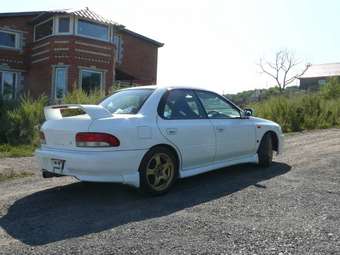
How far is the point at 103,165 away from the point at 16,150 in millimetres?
5959

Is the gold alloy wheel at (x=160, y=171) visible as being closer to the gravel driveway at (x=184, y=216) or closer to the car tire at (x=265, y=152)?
the gravel driveway at (x=184, y=216)

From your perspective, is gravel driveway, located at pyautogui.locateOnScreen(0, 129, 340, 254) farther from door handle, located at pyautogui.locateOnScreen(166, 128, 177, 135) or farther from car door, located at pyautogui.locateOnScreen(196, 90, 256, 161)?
door handle, located at pyautogui.locateOnScreen(166, 128, 177, 135)

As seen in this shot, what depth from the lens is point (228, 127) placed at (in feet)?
23.3

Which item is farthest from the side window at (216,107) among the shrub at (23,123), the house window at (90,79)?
the house window at (90,79)

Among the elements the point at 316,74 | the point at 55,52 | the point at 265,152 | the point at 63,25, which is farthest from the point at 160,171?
the point at 316,74

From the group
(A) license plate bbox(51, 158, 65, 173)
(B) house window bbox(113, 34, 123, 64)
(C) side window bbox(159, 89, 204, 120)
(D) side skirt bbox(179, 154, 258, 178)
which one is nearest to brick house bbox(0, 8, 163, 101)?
(B) house window bbox(113, 34, 123, 64)

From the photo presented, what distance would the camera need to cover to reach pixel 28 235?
4.58 metres

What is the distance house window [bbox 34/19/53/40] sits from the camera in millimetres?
24812

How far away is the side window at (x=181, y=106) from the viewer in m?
6.28

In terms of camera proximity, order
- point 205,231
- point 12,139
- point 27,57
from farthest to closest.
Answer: point 27,57, point 12,139, point 205,231

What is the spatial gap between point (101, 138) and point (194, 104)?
1834mm

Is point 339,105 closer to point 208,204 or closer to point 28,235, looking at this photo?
point 208,204

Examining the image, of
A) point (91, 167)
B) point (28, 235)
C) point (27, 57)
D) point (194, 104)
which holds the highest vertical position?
point (27, 57)

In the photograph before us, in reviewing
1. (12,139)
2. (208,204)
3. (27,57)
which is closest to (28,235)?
(208,204)
